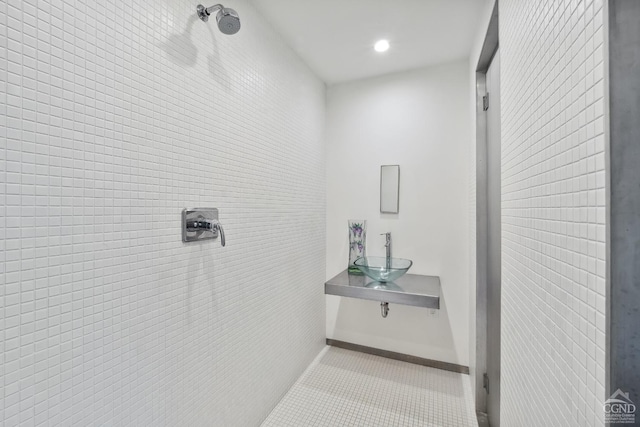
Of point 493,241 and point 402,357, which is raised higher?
point 493,241

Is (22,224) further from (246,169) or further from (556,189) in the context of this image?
(556,189)

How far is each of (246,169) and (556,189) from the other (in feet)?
4.32

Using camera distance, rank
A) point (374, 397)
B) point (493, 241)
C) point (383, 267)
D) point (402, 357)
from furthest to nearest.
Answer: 1. point (402, 357)
2. point (383, 267)
3. point (374, 397)
4. point (493, 241)

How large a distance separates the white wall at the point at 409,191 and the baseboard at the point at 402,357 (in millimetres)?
39

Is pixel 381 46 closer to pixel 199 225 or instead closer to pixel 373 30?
pixel 373 30

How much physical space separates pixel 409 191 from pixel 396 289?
32.2 inches

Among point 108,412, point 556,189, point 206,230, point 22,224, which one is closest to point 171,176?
point 206,230

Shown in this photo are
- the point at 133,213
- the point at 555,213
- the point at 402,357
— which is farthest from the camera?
the point at 402,357

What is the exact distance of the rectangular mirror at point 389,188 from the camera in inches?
91.9

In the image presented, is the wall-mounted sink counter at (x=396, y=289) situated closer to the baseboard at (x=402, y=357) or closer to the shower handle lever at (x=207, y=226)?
the baseboard at (x=402, y=357)

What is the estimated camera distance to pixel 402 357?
7.71 ft

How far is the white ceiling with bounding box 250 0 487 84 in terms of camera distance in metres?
1.57

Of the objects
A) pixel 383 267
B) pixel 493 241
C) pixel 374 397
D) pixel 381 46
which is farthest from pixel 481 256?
pixel 381 46

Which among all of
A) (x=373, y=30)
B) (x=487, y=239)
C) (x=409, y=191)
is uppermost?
(x=373, y=30)
